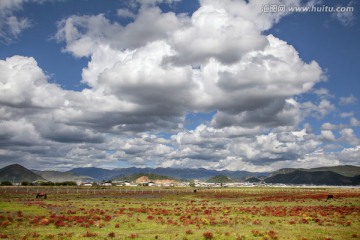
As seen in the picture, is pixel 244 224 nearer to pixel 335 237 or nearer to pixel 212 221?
pixel 212 221

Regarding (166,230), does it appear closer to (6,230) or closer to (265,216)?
(6,230)

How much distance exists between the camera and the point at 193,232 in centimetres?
2361

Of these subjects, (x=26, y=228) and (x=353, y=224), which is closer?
(x=26, y=228)

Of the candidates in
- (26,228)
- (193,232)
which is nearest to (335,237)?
(193,232)

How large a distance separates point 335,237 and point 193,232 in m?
9.63

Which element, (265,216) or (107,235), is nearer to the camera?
(107,235)

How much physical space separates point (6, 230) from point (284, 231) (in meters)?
20.9

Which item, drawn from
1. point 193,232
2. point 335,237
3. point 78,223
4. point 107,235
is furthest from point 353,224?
point 78,223

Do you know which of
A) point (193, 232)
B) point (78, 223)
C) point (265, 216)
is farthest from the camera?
point (265, 216)

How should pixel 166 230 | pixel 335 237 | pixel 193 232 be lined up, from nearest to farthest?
pixel 335 237 < pixel 193 232 < pixel 166 230

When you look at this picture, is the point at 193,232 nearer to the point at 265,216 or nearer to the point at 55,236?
the point at 55,236

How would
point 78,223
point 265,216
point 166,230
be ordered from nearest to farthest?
point 166,230
point 78,223
point 265,216

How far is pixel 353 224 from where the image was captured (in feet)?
92.4

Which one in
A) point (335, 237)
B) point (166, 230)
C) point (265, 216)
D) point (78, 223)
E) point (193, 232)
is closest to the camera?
point (335, 237)
